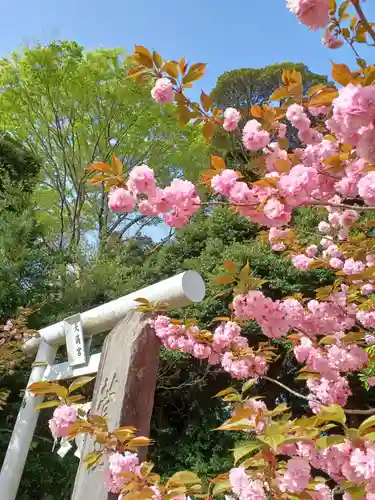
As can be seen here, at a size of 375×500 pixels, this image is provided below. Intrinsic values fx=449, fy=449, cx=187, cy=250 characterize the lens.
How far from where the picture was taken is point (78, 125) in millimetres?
8969

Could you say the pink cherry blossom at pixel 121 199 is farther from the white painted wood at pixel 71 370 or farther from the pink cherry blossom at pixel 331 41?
the white painted wood at pixel 71 370

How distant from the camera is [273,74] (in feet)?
37.8

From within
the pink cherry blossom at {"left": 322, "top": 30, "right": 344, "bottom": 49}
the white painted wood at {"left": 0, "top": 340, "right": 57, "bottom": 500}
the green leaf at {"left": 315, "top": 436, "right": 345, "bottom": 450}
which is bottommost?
the white painted wood at {"left": 0, "top": 340, "right": 57, "bottom": 500}

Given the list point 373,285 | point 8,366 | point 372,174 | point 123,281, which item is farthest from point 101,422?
point 123,281

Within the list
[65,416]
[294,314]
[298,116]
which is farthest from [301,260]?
[65,416]

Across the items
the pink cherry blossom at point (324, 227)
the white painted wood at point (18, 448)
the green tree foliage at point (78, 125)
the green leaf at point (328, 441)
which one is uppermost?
the green tree foliage at point (78, 125)

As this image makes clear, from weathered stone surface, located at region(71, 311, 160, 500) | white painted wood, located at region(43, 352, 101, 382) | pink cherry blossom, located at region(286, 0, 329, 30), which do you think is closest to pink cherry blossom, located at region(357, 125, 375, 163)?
pink cherry blossom, located at region(286, 0, 329, 30)

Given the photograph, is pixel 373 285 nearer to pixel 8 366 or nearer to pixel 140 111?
pixel 8 366

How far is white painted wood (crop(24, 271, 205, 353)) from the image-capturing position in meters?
2.37

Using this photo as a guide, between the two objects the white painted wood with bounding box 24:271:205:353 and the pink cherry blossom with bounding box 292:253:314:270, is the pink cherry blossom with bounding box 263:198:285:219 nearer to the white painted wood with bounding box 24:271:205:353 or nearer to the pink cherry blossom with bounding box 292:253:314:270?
the white painted wood with bounding box 24:271:205:353

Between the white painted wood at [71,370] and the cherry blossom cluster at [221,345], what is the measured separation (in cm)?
82

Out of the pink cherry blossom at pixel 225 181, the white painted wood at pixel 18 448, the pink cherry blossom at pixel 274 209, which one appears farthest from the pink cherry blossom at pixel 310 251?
the white painted wood at pixel 18 448

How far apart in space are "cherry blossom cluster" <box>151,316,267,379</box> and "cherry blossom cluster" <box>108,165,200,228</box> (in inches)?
24.6

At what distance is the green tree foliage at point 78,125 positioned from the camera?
8.21 meters
